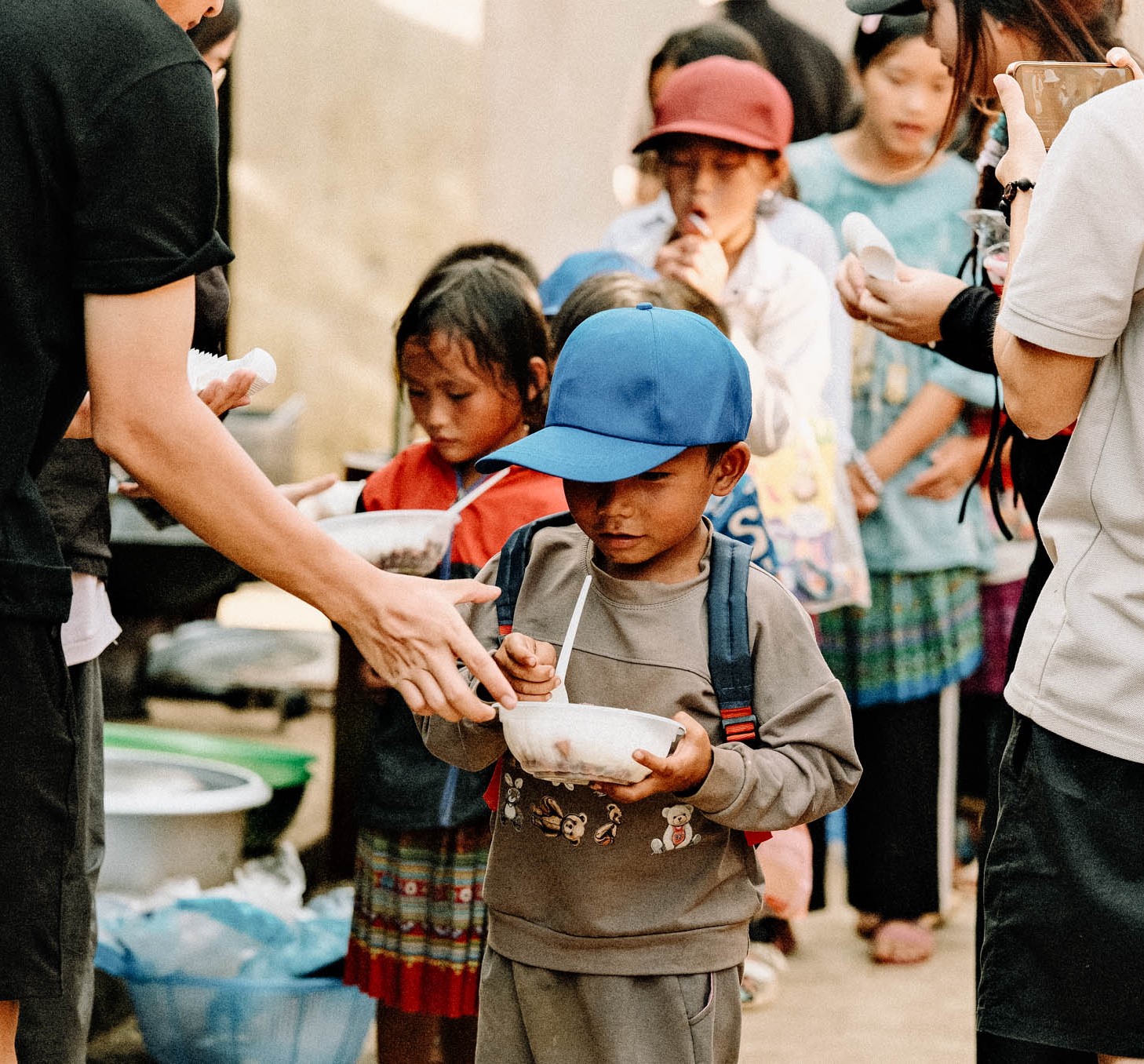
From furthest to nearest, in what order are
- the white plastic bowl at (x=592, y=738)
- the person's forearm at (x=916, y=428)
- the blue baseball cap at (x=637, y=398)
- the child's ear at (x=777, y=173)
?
the person's forearm at (x=916, y=428) → the child's ear at (x=777, y=173) → the blue baseball cap at (x=637, y=398) → the white plastic bowl at (x=592, y=738)

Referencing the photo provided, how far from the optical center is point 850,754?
199 centimetres

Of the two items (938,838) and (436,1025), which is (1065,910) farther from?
(938,838)

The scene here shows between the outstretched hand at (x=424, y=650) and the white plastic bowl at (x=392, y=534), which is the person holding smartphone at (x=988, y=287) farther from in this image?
the outstretched hand at (x=424, y=650)

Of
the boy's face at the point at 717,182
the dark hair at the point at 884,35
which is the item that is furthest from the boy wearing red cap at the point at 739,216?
the dark hair at the point at 884,35

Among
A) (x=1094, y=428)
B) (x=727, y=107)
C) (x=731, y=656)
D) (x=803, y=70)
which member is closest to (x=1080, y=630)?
(x=1094, y=428)

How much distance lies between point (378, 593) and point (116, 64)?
0.63 m

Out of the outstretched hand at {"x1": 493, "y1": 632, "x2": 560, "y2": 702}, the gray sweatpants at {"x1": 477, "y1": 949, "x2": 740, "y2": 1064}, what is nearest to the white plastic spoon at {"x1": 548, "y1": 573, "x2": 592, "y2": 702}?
the outstretched hand at {"x1": 493, "y1": 632, "x2": 560, "y2": 702}

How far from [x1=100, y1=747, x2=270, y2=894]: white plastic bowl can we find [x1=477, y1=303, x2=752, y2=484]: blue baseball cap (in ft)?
5.43

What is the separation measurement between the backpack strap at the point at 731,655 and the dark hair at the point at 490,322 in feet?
2.41

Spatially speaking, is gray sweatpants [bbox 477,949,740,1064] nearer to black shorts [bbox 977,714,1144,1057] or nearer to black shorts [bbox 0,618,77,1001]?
black shorts [bbox 977,714,1144,1057]

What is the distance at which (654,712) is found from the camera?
6.55 feet

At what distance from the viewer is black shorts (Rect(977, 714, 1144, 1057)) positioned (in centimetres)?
184

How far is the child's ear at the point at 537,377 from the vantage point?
266cm

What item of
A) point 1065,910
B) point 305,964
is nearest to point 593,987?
point 1065,910
